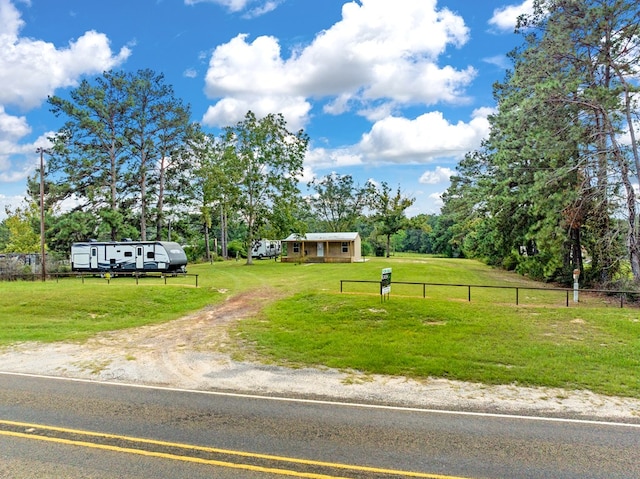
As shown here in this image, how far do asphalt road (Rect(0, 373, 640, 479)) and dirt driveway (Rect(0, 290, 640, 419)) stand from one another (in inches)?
28.7

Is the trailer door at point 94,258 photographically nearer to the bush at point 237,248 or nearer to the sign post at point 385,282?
the bush at point 237,248

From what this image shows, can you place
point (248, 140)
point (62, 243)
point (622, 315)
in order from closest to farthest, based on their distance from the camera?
point (622, 315), point (62, 243), point (248, 140)

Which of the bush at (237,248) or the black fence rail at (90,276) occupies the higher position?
Result: the bush at (237,248)

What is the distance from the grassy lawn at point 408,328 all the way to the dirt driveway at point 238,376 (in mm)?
651

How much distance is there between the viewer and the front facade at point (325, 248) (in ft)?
145

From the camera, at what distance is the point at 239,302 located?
19.0 metres

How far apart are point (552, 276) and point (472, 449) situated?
25.7m

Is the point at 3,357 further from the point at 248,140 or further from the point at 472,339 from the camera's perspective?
the point at 248,140

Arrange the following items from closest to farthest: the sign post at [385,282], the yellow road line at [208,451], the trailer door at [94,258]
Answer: the yellow road line at [208,451] < the sign post at [385,282] < the trailer door at [94,258]

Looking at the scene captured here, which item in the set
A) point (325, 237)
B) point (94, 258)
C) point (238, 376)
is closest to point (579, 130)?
point (238, 376)

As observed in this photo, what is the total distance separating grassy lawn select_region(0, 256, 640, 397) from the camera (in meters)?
9.87

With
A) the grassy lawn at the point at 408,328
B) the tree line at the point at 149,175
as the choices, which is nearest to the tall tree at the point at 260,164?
the tree line at the point at 149,175

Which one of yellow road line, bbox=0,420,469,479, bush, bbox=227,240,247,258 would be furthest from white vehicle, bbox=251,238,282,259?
yellow road line, bbox=0,420,469,479

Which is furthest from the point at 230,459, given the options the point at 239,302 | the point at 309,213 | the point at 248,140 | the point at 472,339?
the point at 309,213
